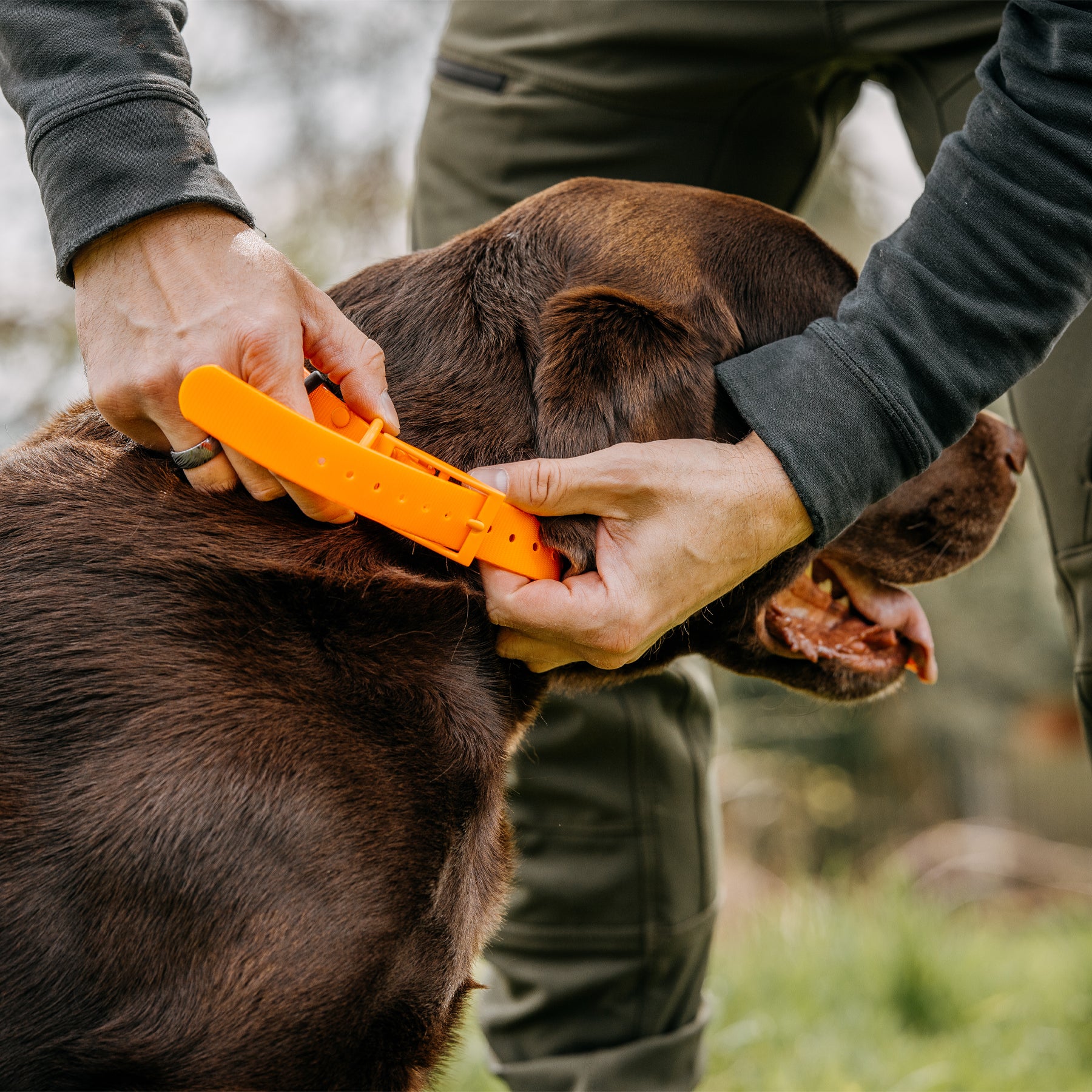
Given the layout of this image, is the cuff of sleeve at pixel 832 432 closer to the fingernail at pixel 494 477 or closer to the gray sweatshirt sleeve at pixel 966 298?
the gray sweatshirt sleeve at pixel 966 298

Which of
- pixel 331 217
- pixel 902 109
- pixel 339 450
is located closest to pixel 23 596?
pixel 339 450

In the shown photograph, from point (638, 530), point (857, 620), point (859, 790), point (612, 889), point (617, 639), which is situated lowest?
point (859, 790)

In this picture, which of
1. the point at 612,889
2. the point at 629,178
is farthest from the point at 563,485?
the point at 612,889

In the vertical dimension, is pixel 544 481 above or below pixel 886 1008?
above

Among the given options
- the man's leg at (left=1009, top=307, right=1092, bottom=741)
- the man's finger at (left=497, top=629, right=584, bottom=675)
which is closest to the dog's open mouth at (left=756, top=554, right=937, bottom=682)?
the man's leg at (left=1009, top=307, right=1092, bottom=741)

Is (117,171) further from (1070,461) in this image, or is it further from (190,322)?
(1070,461)

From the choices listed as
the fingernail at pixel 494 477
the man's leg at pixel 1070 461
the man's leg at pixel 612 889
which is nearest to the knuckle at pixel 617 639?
the fingernail at pixel 494 477

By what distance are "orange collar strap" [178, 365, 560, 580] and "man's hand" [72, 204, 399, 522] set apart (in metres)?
0.05

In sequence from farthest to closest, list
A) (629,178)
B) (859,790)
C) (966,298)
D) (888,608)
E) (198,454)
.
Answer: (859,790), (629,178), (888,608), (966,298), (198,454)

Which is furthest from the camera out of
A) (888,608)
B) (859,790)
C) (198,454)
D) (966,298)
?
(859,790)

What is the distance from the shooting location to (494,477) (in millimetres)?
1669

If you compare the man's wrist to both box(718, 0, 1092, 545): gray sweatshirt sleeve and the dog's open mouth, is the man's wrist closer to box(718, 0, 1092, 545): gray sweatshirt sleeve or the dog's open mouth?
box(718, 0, 1092, 545): gray sweatshirt sleeve

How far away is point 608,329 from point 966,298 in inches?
22.0

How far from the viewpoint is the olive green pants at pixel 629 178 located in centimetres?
233
